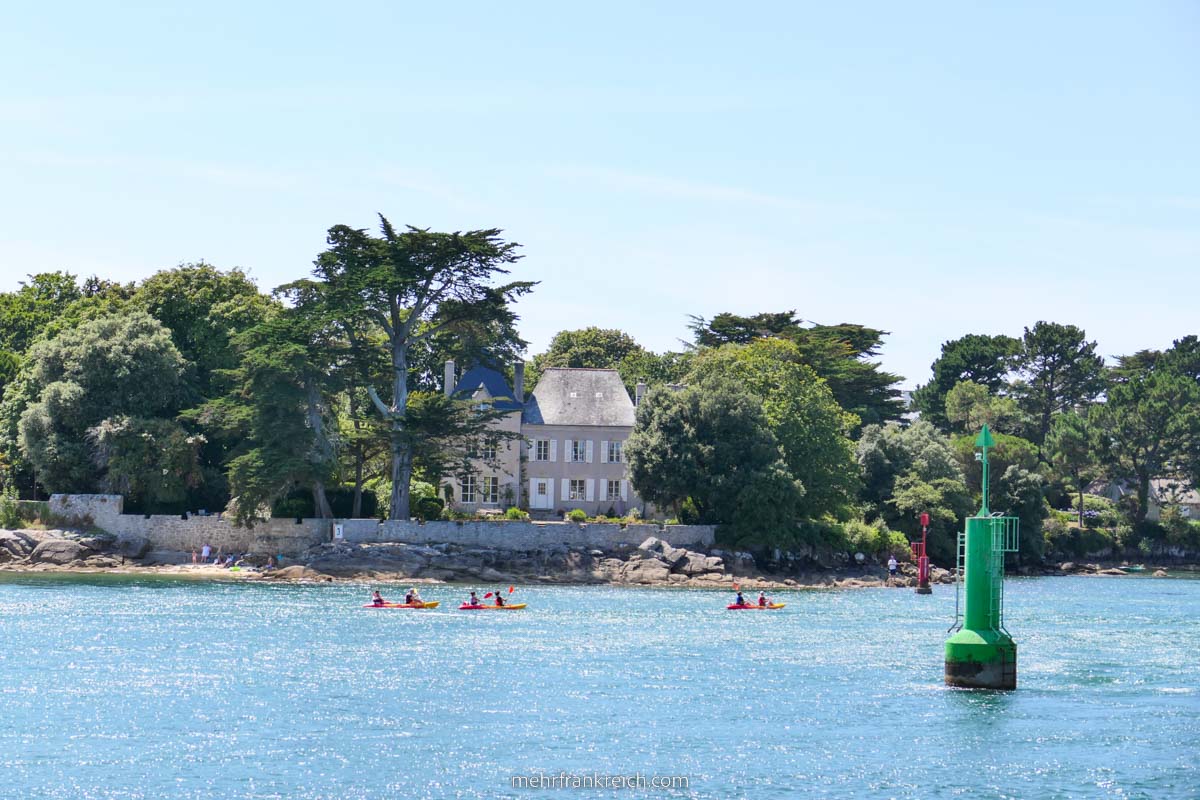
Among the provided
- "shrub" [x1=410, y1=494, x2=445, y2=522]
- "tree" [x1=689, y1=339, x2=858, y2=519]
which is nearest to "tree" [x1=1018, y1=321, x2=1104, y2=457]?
"tree" [x1=689, y1=339, x2=858, y2=519]

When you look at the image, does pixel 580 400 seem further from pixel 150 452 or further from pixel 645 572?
pixel 150 452

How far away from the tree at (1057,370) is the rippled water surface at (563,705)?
69.2 metres

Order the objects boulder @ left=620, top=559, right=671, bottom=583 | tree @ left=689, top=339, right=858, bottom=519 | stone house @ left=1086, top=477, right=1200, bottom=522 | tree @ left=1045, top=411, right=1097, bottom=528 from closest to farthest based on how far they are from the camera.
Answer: boulder @ left=620, top=559, right=671, bottom=583 < tree @ left=689, top=339, right=858, bottom=519 < tree @ left=1045, top=411, right=1097, bottom=528 < stone house @ left=1086, top=477, right=1200, bottom=522

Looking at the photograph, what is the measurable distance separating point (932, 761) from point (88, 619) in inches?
1275

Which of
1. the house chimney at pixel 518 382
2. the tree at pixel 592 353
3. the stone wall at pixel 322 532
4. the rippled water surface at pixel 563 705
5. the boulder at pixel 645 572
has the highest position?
the tree at pixel 592 353

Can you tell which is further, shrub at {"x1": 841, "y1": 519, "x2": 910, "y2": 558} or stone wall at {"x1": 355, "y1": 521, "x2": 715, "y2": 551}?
shrub at {"x1": 841, "y1": 519, "x2": 910, "y2": 558}

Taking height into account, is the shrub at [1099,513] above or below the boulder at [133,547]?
above

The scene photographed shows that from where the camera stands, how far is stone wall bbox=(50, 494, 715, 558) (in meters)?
74.5

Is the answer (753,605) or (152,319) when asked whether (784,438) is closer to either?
(753,605)

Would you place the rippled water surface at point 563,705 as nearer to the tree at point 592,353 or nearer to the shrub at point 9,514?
the shrub at point 9,514

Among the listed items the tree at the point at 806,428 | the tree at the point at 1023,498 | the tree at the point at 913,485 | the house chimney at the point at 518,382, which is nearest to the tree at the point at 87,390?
the house chimney at the point at 518,382

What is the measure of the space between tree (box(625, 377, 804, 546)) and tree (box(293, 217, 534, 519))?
8.60m

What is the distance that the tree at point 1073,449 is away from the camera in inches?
4225

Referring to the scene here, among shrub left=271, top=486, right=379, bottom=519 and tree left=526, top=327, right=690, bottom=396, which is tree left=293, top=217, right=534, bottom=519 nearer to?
shrub left=271, top=486, right=379, bottom=519
